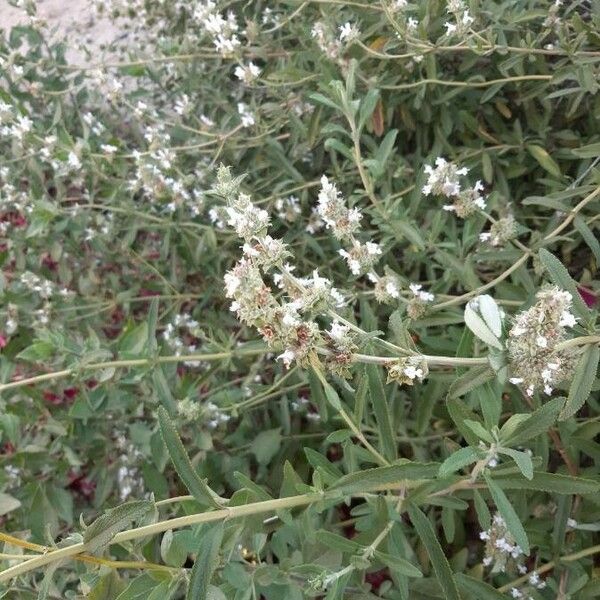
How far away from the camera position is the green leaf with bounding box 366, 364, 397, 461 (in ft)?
3.80

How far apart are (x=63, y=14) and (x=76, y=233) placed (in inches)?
70.5

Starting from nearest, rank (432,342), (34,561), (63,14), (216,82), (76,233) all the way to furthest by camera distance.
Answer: (34,561)
(432,342)
(76,233)
(216,82)
(63,14)

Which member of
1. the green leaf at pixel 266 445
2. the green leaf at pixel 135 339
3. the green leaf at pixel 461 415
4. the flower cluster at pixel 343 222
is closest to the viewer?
the green leaf at pixel 461 415

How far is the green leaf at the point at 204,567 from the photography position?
0.94m

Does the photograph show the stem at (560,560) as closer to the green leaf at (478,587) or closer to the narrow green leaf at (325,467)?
the green leaf at (478,587)

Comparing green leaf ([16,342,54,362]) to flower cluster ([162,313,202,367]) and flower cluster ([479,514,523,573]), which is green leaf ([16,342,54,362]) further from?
flower cluster ([479,514,523,573])

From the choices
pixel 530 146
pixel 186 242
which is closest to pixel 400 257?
pixel 530 146

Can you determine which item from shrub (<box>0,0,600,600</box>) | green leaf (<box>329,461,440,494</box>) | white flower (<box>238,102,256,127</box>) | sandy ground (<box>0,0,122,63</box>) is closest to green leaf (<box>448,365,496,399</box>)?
shrub (<box>0,0,600,600</box>)

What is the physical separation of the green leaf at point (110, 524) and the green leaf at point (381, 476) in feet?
0.90

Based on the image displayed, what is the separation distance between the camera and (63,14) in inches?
135

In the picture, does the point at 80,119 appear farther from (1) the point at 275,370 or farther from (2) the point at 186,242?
(1) the point at 275,370

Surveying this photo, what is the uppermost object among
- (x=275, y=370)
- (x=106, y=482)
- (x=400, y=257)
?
(x=400, y=257)

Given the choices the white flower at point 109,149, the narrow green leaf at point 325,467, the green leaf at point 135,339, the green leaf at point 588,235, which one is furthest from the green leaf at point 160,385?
the green leaf at point 588,235

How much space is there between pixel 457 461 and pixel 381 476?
14cm
